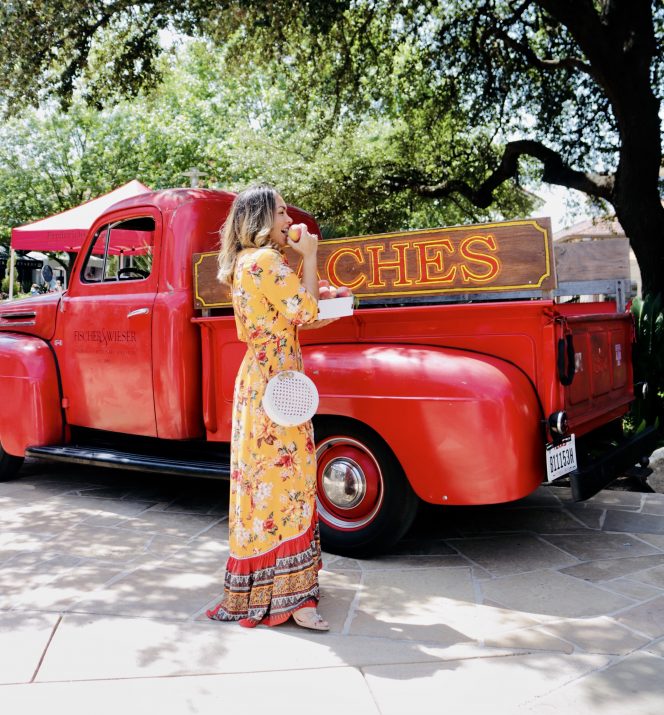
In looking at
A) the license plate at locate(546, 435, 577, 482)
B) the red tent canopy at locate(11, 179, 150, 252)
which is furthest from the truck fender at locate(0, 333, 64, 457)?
the red tent canopy at locate(11, 179, 150, 252)

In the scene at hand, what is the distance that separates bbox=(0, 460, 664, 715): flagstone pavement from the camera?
2521 millimetres

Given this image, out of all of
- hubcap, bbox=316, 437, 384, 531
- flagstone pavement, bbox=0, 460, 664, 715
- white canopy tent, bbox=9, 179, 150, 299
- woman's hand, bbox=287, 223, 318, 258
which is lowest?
flagstone pavement, bbox=0, 460, 664, 715

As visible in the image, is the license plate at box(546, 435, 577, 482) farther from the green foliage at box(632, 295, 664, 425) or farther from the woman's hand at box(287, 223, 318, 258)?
the green foliage at box(632, 295, 664, 425)

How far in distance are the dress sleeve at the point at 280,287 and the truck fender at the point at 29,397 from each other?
2924 mm

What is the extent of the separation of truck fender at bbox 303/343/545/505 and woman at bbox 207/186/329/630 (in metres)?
0.61

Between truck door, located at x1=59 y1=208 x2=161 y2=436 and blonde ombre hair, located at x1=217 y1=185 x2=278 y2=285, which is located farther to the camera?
truck door, located at x1=59 y1=208 x2=161 y2=436

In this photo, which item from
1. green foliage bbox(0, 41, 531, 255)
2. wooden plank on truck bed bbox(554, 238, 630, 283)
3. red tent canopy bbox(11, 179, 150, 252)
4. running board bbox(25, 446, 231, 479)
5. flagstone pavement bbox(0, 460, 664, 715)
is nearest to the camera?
flagstone pavement bbox(0, 460, 664, 715)

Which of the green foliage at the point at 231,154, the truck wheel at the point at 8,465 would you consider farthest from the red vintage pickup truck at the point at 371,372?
the green foliage at the point at 231,154

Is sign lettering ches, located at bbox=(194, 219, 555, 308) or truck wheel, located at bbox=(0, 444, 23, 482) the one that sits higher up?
sign lettering ches, located at bbox=(194, 219, 555, 308)

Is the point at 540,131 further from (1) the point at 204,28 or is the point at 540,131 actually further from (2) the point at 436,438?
(2) the point at 436,438

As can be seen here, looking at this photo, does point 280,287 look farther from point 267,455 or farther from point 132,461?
point 132,461

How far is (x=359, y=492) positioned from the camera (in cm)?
384

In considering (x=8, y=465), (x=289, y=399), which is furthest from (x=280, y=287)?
(x=8, y=465)

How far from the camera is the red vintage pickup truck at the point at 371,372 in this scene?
11.3 ft
